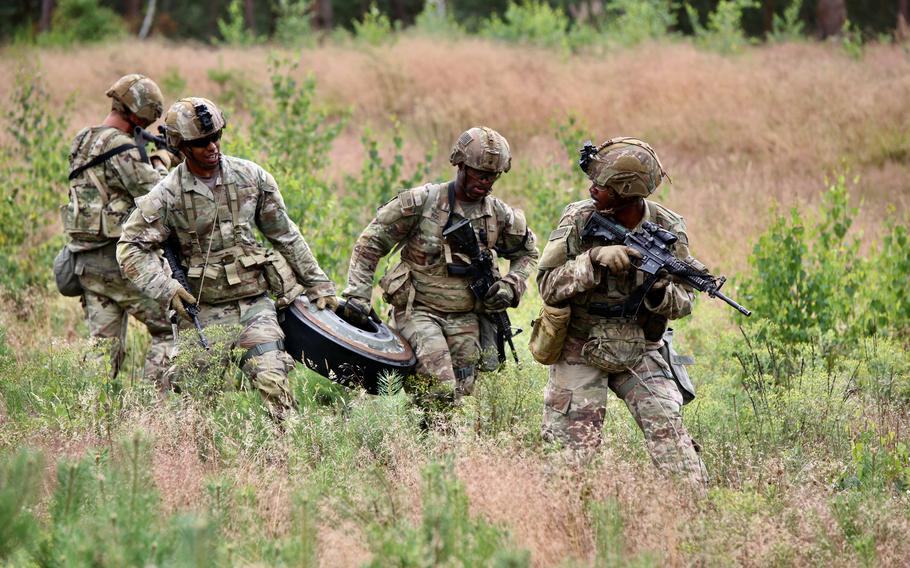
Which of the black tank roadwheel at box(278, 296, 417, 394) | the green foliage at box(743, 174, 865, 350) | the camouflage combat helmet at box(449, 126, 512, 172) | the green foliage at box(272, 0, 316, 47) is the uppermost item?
the camouflage combat helmet at box(449, 126, 512, 172)

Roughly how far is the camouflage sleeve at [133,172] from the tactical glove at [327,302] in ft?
5.22

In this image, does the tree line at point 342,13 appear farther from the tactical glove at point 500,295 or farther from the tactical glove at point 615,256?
the tactical glove at point 615,256

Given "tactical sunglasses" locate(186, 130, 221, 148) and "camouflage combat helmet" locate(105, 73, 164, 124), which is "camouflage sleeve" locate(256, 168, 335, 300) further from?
"camouflage combat helmet" locate(105, 73, 164, 124)

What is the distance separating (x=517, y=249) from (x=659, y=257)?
1.62 m

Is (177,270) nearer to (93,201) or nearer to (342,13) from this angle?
(93,201)

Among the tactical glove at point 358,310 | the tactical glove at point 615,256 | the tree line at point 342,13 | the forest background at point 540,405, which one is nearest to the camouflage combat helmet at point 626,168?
the tactical glove at point 615,256

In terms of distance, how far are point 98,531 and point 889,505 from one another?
3.21 m

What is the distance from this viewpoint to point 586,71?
1731 centimetres

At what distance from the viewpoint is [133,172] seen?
273 inches

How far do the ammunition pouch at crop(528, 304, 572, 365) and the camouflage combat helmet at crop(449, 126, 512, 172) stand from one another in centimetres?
106

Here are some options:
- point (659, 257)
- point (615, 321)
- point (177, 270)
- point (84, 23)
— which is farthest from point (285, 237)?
point (84, 23)

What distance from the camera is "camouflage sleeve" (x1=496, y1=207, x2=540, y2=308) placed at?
6160 mm

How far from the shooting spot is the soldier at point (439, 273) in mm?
6047

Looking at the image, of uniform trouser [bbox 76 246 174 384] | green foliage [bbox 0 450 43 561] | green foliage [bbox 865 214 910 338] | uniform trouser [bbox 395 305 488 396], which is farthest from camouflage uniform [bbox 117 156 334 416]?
green foliage [bbox 865 214 910 338]
